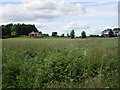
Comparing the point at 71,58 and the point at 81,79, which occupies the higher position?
the point at 71,58

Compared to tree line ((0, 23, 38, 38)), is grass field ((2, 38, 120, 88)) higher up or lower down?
lower down

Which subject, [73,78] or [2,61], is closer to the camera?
[73,78]

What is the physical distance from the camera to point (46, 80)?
4953mm

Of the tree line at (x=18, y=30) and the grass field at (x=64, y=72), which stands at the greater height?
the tree line at (x=18, y=30)

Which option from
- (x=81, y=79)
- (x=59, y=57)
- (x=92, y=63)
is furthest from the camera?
(x=59, y=57)

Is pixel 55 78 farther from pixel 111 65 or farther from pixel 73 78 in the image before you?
pixel 111 65

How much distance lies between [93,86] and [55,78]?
3.96ft

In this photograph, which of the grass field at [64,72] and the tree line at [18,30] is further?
the tree line at [18,30]

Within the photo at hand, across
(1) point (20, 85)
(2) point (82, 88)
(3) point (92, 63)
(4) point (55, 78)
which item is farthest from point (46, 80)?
(3) point (92, 63)

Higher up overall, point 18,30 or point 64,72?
point 18,30

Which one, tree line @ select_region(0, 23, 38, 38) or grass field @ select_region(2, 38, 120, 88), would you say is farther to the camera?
tree line @ select_region(0, 23, 38, 38)

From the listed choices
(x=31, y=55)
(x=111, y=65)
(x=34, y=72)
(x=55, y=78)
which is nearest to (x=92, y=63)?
(x=111, y=65)

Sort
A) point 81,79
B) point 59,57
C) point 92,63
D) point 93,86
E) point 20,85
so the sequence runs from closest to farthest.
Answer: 1. point 93,86
2. point 20,85
3. point 81,79
4. point 92,63
5. point 59,57

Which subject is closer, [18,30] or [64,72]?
[64,72]
